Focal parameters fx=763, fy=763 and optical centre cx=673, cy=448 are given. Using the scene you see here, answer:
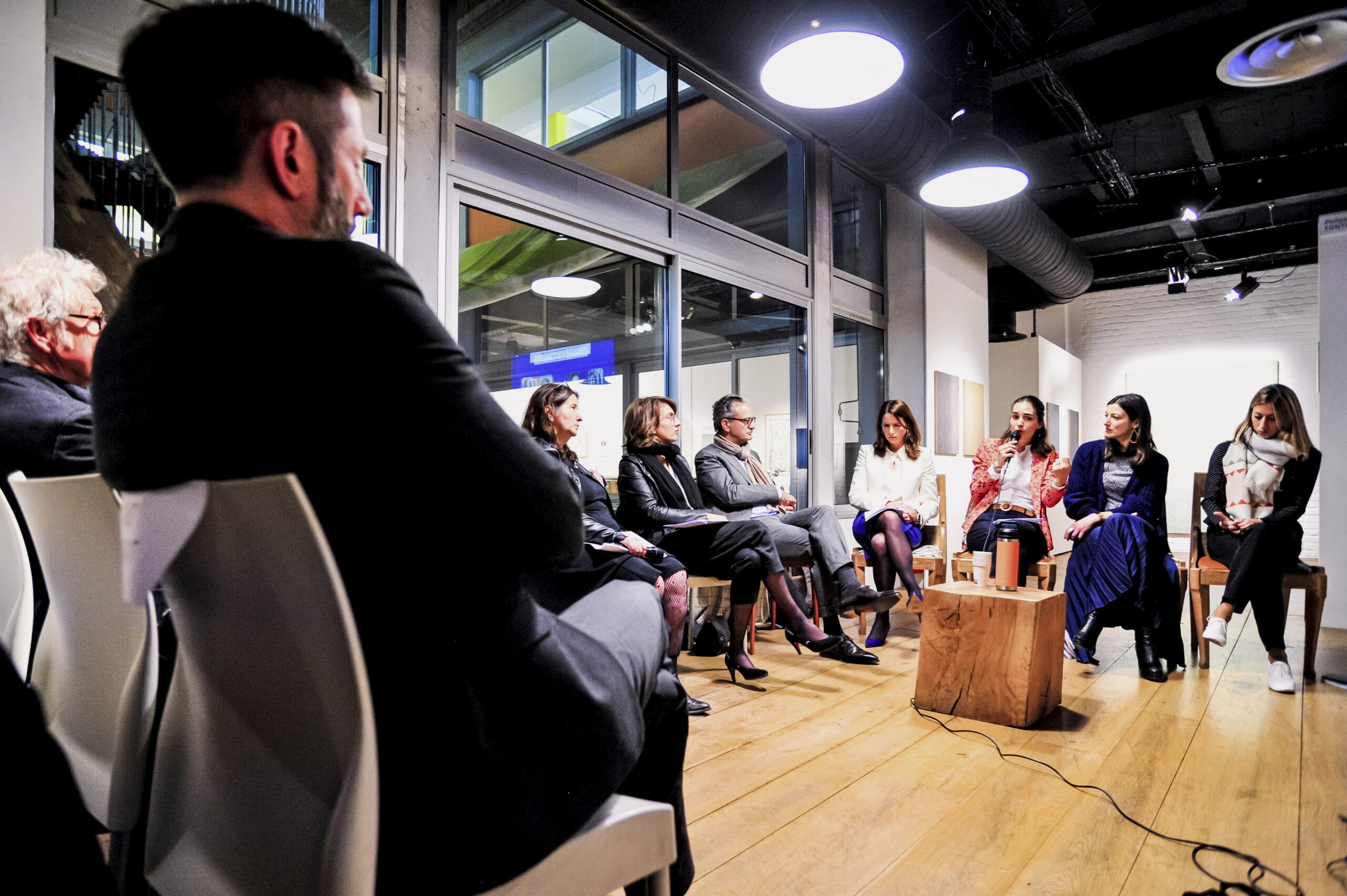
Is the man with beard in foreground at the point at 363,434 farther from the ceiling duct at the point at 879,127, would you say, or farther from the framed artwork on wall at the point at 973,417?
the framed artwork on wall at the point at 973,417

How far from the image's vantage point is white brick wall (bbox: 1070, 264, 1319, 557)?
28.8 ft

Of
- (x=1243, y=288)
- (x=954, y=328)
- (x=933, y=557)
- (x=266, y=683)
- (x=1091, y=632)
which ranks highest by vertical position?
(x=1243, y=288)

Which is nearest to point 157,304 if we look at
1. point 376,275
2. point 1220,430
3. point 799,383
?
point 376,275

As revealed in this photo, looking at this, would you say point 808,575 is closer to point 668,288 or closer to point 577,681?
point 668,288

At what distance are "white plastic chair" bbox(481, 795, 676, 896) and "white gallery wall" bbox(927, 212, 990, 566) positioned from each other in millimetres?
5868

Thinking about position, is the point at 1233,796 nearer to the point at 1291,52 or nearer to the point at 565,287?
the point at 1291,52

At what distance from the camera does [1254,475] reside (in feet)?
12.4

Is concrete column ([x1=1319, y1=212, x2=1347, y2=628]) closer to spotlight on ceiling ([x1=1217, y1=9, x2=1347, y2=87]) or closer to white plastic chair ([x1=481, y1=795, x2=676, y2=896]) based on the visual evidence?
spotlight on ceiling ([x1=1217, y1=9, x2=1347, y2=87])

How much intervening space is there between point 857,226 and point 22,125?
225 inches

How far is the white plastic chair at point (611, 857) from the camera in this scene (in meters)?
0.76

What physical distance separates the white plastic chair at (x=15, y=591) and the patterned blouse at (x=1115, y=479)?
4.18m

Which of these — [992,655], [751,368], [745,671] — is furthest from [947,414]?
[992,655]

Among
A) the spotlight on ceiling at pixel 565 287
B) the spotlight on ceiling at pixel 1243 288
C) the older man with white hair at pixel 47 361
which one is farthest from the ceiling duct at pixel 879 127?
the older man with white hair at pixel 47 361

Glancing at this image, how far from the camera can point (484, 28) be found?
12.3 feet
